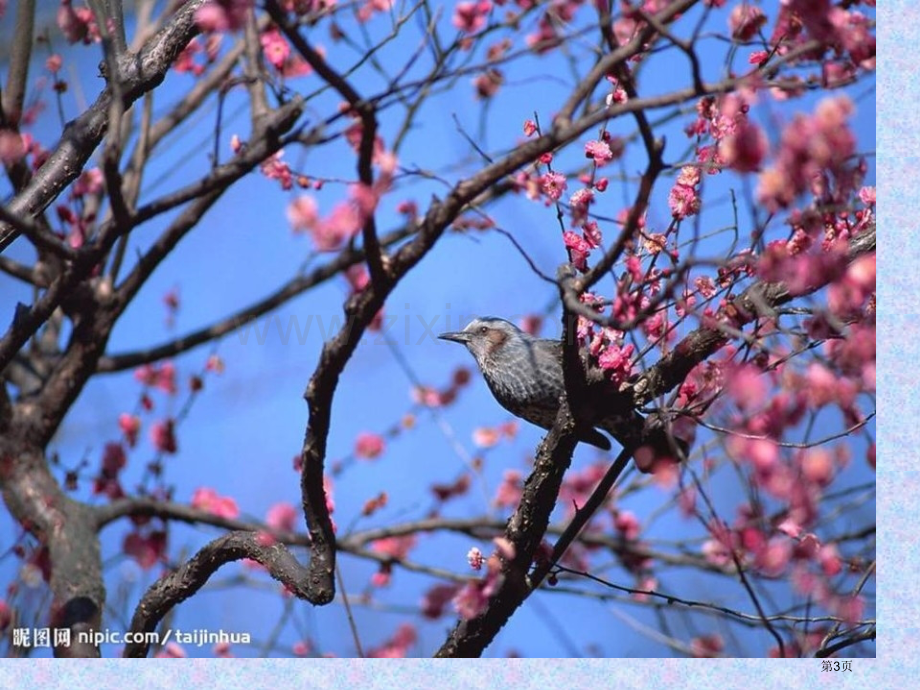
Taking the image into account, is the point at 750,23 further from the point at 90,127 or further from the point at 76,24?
the point at 76,24

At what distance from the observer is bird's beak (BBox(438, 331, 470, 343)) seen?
12.6 ft

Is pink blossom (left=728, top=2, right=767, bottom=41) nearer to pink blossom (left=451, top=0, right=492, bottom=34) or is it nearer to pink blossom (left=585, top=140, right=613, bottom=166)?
pink blossom (left=585, top=140, right=613, bottom=166)

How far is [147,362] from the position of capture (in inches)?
162

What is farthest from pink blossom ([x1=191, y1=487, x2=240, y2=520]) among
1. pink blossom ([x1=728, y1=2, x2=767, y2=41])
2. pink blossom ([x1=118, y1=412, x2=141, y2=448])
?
pink blossom ([x1=728, y1=2, x2=767, y2=41])

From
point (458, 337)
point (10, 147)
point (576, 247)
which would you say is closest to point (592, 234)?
point (576, 247)

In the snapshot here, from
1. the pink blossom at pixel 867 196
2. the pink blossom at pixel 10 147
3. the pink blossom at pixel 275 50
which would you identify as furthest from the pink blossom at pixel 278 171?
the pink blossom at pixel 867 196

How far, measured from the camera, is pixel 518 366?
3.54 meters

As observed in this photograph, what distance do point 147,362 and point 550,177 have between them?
227 cm

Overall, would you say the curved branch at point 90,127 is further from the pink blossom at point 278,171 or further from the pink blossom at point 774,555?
the pink blossom at point 774,555

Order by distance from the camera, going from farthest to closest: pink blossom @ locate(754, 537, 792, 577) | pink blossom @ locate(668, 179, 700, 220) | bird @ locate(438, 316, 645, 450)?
1. bird @ locate(438, 316, 645, 450)
2. pink blossom @ locate(668, 179, 700, 220)
3. pink blossom @ locate(754, 537, 792, 577)

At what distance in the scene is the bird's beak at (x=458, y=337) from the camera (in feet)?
12.6

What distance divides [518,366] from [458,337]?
1.23 feet

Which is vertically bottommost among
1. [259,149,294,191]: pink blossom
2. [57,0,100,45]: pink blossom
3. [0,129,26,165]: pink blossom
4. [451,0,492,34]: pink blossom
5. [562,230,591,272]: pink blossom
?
[562,230,591,272]: pink blossom

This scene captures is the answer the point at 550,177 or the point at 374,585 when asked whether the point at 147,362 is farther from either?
the point at 550,177
